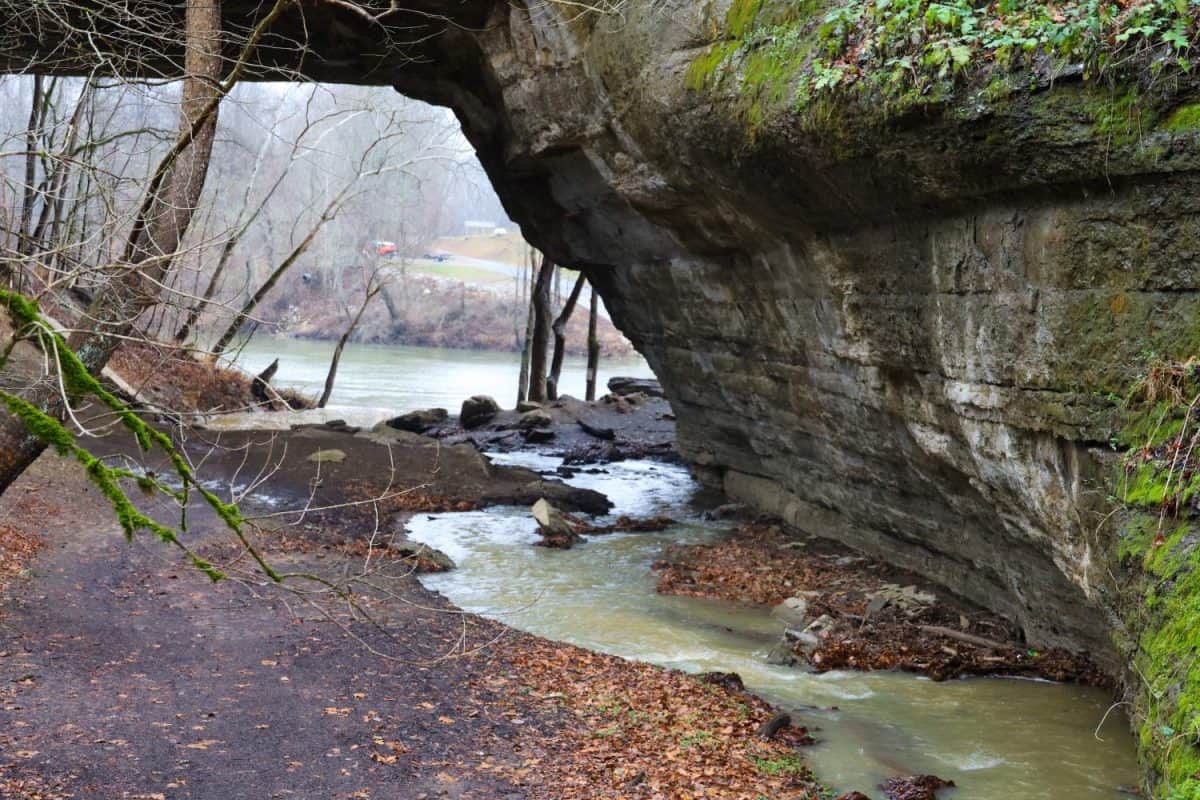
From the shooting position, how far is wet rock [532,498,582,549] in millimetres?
15312

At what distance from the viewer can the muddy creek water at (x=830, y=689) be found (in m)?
7.90

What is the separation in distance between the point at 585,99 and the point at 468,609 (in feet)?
22.0

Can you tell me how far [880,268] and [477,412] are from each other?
60.6 feet

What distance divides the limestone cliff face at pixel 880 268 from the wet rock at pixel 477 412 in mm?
9846

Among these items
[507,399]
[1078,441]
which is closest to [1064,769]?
[1078,441]

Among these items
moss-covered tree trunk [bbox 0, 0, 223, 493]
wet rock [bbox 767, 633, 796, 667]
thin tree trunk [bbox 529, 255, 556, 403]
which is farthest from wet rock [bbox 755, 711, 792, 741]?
thin tree trunk [bbox 529, 255, 556, 403]

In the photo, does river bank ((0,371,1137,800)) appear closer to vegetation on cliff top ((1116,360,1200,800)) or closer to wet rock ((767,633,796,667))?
wet rock ((767,633,796,667))

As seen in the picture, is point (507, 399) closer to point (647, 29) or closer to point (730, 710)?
point (647, 29)

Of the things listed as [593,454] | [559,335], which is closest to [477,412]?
[593,454]

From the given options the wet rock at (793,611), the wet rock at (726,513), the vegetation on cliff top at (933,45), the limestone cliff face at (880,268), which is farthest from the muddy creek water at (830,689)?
the vegetation on cliff top at (933,45)

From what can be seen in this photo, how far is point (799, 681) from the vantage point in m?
9.88

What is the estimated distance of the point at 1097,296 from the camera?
774cm

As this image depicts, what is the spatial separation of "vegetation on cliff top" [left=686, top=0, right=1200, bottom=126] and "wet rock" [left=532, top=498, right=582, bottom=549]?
23.2ft

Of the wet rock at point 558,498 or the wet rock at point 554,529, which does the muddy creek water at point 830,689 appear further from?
the wet rock at point 558,498
